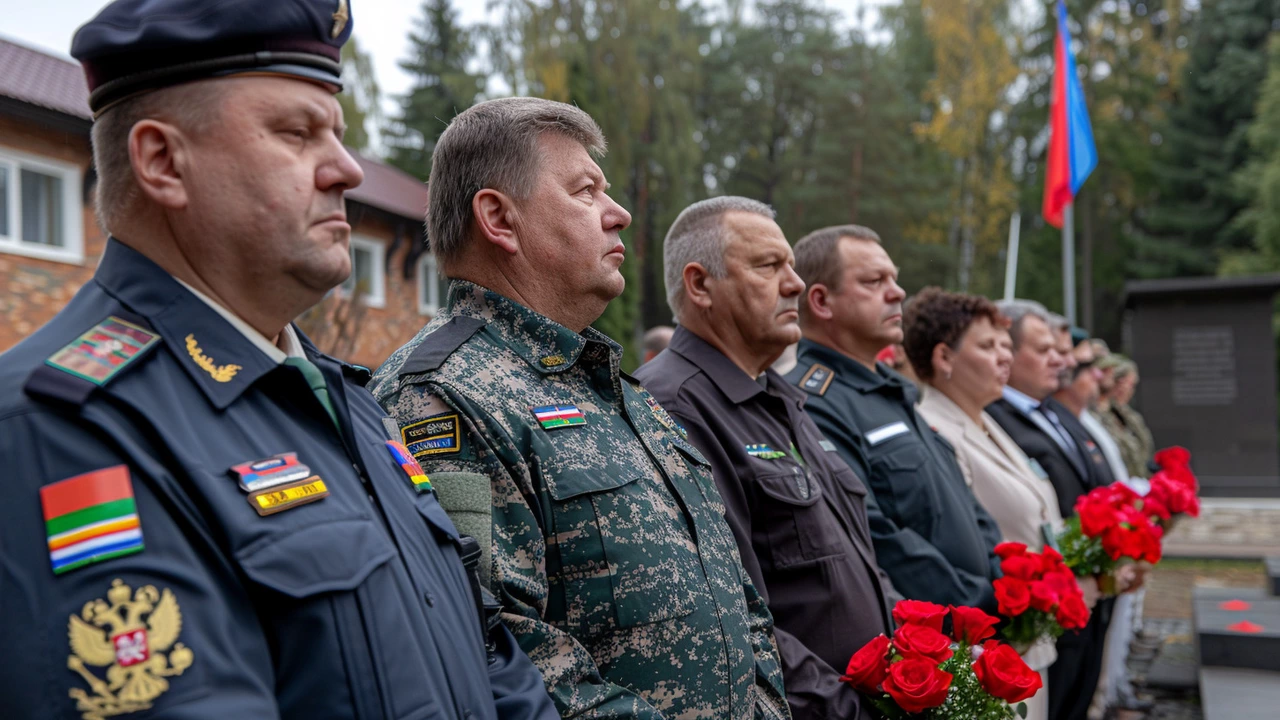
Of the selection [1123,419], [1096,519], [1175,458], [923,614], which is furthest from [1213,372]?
[923,614]

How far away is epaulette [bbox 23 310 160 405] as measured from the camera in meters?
1.20

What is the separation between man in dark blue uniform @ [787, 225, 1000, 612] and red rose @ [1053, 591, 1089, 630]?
24 centimetres

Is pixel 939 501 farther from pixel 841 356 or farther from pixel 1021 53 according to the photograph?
pixel 1021 53

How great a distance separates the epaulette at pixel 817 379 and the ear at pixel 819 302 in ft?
0.78

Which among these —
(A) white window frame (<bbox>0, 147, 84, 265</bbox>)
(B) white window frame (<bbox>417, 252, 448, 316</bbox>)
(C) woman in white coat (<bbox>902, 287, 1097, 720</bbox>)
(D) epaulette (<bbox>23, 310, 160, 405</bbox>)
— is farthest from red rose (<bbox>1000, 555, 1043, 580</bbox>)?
(B) white window frame (<bbox>417, 252, 448, 316</bbox>)

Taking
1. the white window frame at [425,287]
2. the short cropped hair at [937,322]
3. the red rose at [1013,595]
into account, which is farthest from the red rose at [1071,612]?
the white window frame at [425,287]

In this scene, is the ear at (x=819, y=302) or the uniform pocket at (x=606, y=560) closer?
the uniform pocket at (x=606, y=560)

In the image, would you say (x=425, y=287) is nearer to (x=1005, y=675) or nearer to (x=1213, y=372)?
(x=1213, y=372)

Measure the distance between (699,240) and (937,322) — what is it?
217 centimetres

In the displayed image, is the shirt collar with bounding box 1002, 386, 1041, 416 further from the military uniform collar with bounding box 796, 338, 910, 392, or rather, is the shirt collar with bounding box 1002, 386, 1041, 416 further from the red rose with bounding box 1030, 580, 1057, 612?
the red rose with bounding box 1030, 580, 1057, 612

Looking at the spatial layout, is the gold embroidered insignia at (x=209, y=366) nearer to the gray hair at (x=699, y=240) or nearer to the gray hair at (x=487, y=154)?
the gray hair at (x=487, y=154)

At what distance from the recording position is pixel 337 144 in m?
1.54

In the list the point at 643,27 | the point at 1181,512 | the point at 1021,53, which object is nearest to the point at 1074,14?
the point at 1021,53

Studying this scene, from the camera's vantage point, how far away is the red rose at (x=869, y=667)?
2729 millimetres
